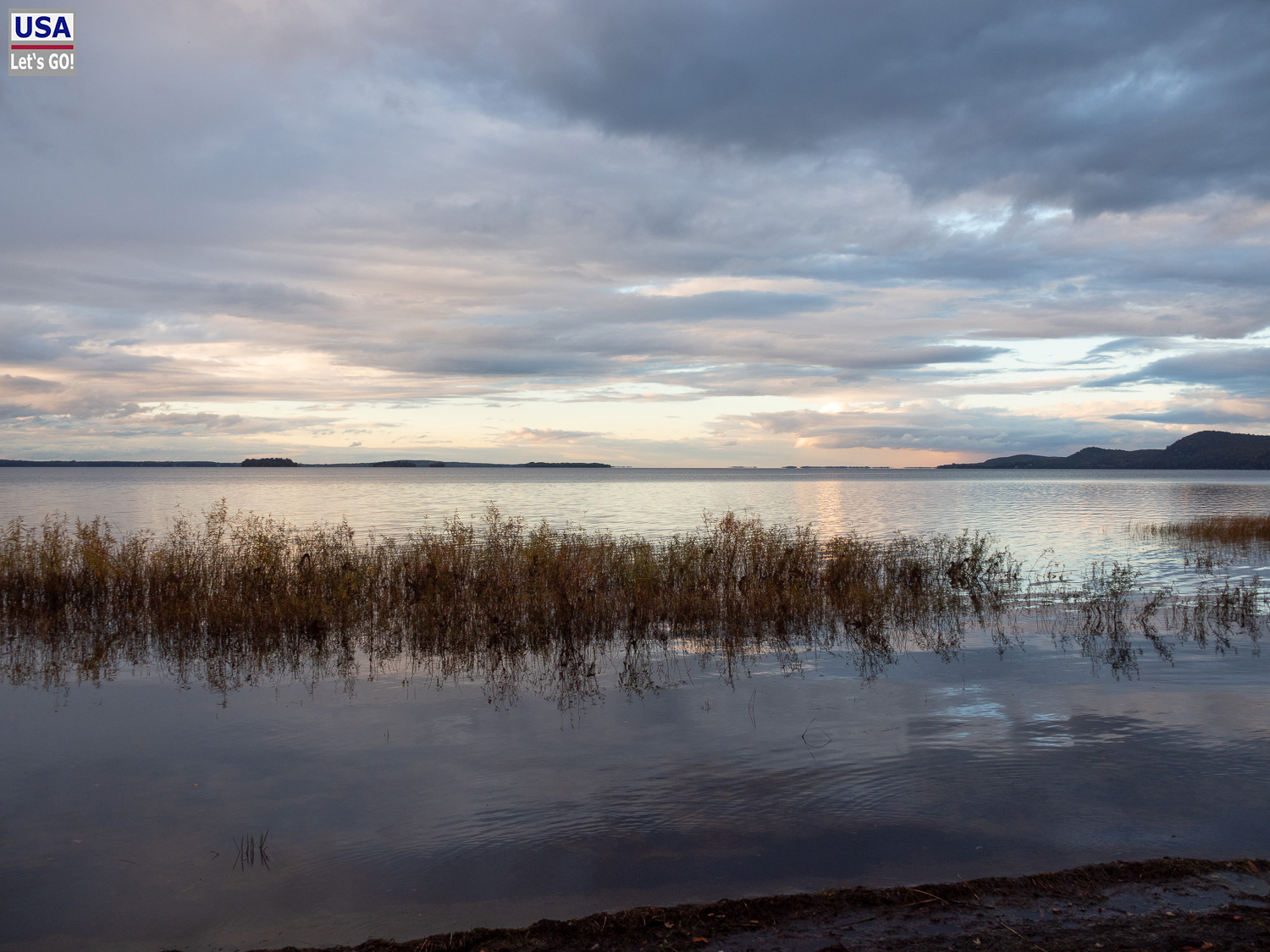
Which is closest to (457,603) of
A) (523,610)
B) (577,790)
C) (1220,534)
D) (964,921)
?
(523,610)

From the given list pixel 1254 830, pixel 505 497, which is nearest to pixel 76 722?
pixel 1254 830

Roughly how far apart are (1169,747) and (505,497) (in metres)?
75.2

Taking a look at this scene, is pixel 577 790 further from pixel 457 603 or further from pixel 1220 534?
pixel 1220 534

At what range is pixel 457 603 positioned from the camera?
17484 millimetres

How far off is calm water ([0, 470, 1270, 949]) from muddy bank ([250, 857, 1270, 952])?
0.46 m

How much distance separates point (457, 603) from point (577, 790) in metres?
10.1

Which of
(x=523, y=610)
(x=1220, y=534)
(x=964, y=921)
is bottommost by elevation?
(x=1220, y=534)

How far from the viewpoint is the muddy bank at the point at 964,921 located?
5039 mm

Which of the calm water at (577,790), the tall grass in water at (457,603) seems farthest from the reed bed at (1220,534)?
the calm water at (577,790)

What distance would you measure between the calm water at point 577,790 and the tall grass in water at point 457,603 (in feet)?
5.59

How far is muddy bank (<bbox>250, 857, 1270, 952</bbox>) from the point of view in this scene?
16.5 ft

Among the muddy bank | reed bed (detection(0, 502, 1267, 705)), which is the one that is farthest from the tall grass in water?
the muddy bank

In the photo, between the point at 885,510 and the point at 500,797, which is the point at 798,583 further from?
the point at 885,510

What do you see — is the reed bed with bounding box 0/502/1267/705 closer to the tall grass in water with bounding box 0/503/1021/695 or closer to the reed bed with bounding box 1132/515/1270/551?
the tall grass in water with bounding box 0/503/1021/695
